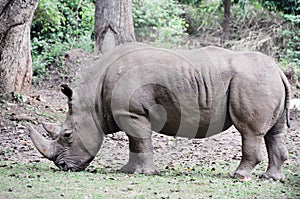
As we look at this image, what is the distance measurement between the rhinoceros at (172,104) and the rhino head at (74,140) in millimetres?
14

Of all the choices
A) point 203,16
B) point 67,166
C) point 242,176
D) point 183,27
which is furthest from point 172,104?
point 203,16

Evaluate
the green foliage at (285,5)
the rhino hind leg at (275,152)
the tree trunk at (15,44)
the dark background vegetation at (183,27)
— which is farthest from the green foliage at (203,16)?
the rhino hind leg at (275,152)

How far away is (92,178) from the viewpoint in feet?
24.4

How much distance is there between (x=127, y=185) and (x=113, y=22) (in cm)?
926

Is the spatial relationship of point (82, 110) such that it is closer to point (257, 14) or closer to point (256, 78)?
point (256, 78)

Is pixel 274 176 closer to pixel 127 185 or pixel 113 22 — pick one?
pixel 127 185

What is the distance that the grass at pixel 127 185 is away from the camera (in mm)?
6547

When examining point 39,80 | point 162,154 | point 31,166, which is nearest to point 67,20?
point 39,80

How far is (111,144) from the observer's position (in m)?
11.2

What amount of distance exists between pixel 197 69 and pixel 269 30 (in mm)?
13692

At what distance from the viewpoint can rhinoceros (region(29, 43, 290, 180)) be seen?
7926 mm

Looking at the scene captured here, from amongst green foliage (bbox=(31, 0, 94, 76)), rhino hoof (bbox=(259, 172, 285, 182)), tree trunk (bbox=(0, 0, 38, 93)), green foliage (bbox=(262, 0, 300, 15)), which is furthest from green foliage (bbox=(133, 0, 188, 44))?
rhino hoof (bbox=(259, 172, 285, 182))

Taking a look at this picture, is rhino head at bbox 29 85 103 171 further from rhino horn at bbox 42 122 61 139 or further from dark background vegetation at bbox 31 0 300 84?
dark background vegetation at bbox 31 0 300 84

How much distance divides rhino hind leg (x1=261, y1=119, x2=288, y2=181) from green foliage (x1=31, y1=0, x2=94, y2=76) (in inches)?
398
